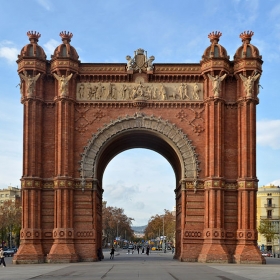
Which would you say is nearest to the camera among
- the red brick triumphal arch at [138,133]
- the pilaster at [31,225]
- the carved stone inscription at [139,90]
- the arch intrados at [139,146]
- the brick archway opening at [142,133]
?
the pilaster at [31,225]

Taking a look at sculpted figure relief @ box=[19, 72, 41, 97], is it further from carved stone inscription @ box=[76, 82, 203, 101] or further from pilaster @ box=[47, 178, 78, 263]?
pilaster @ box=[47, 178, 78, 263]

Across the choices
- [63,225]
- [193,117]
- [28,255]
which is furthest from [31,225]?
[193,117]

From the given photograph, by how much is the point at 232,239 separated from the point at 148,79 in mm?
13582

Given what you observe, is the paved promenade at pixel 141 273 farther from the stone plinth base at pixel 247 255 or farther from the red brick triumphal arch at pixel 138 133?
the red brick triumphal arch at pixel 138 133

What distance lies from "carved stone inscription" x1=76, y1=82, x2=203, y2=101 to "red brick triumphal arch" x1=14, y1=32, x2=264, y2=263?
0.08 metres

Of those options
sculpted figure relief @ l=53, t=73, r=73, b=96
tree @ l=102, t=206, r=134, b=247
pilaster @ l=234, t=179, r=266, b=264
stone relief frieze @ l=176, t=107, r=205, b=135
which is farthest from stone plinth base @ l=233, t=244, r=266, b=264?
tree @ l=102, t=206, r=134, b=247

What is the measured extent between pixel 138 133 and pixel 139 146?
6.19 metres

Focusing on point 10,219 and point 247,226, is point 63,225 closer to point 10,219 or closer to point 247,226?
point 247,226

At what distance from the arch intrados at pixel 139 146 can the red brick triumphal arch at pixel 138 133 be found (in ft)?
1.07

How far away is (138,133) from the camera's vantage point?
45.7 m

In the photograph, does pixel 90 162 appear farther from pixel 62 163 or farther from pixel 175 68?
pixel 175 68

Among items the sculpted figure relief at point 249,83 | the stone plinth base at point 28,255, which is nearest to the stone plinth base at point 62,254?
the stone plinth base at point 28,255

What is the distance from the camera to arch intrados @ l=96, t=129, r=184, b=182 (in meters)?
45.0

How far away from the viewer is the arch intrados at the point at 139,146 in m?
45.0
